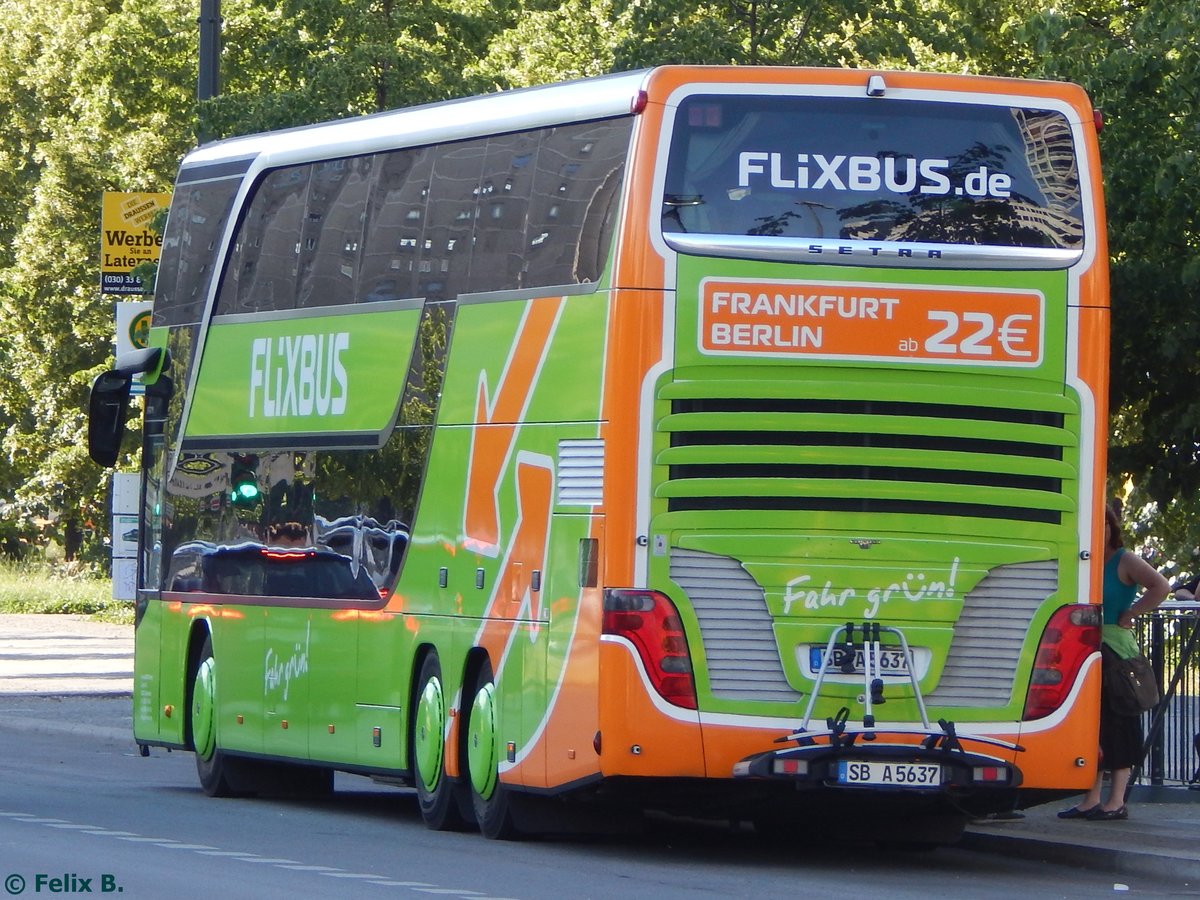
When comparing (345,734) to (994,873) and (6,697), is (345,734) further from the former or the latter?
(6,697)

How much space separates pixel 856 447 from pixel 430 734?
11.2 ft

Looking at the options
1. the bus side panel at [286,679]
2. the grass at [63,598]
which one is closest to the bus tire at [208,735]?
the bus side panel at [286,679]

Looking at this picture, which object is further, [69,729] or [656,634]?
[69,729]

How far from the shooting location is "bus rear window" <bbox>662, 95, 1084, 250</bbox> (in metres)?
12.4

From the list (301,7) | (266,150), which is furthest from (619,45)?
(266,150)

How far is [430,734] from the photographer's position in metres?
14.3

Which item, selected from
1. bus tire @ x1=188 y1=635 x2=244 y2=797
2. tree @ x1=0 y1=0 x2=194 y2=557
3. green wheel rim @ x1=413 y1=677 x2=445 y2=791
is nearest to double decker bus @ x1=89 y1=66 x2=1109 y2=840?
green wheel rim @ x1=413 y1=677 x2=445 y2=791

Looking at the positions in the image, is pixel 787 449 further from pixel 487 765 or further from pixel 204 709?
pixel 204 709

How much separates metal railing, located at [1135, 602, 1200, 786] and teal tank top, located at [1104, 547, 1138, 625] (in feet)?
3.16

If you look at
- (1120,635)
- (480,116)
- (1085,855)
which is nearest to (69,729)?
(480,116)

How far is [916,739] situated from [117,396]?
7678 mm

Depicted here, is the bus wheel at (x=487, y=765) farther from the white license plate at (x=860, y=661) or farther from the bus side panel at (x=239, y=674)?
the bus side panel at (x=239, y=674)

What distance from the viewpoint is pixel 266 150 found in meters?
16.9

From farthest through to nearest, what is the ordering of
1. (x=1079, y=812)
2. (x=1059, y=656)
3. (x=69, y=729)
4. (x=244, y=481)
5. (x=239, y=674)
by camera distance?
(x=69, y=729) → (x=239, y=674) → (x=244, y=481) → (x=1079, y=812) → (x=1059, y=656)
